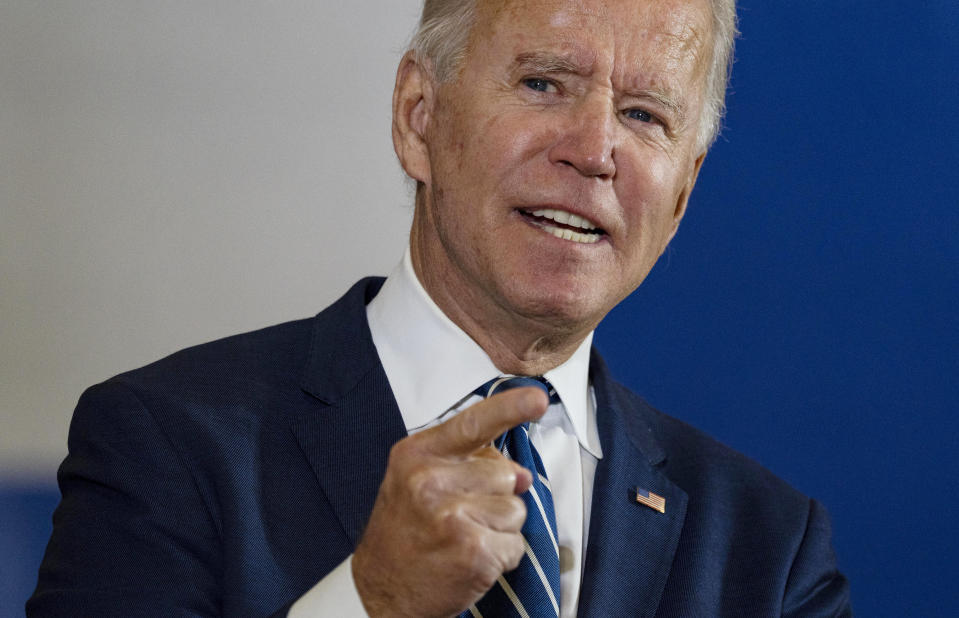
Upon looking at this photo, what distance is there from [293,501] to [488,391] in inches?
13.9

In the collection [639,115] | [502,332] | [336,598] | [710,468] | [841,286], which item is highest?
[639,115]

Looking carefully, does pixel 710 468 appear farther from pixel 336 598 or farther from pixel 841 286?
pixel 336 598

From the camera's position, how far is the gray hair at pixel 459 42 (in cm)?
183

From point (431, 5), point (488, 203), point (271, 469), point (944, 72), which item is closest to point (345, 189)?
point (431, 5)

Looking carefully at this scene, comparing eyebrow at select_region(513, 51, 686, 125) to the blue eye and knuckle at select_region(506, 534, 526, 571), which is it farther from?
knuckle at select_region(506, 534, 526, 571)

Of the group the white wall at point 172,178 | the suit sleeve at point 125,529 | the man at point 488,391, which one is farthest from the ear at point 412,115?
the suit sleeve at point 125,529

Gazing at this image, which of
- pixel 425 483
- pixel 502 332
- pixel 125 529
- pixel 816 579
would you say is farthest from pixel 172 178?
pixel 816 579

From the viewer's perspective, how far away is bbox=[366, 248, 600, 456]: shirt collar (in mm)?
1737

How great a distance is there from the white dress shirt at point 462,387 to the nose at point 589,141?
1.08 ft

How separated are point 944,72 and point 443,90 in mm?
1164

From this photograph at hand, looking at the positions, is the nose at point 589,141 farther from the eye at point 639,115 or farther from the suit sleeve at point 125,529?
the suit sleeve at point 125,529

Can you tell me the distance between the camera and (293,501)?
63.1 inches

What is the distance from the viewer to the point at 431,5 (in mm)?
1915

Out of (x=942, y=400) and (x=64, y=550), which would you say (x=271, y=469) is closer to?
(x=64, y=550)
